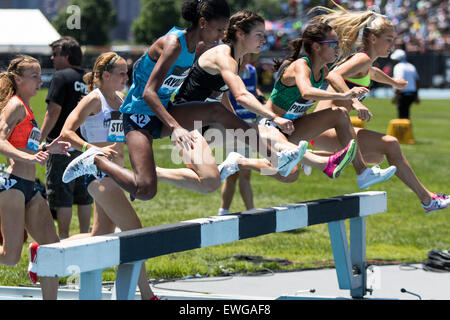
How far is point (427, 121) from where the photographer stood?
27703mm

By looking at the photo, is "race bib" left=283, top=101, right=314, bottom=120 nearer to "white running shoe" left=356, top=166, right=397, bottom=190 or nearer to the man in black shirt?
"white running shoe" left=356, top=166, right=397, bottom=190

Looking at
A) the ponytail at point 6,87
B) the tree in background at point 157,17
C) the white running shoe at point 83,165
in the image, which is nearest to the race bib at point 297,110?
the white running shoe at point 83,165

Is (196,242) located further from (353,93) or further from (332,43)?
(332,43)

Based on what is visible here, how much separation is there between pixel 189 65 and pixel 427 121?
2350 centimetres

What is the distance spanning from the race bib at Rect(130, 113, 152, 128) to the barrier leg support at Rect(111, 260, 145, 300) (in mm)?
1108

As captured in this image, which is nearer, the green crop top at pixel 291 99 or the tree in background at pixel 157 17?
the green crop top at pixel 291 99

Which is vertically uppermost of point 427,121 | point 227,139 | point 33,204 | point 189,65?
point 189,65

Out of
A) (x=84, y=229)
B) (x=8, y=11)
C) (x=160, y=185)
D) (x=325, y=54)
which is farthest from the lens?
(x=8, y=11)

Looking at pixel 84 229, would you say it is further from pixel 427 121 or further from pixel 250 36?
pixel 427 121

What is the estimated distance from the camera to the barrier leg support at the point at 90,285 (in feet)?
14.4

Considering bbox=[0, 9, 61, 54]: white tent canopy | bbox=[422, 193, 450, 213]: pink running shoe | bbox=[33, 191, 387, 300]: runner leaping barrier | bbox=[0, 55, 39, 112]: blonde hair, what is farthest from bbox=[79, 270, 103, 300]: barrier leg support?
bbox=[0, 9, 61, 54]: white tent canopy

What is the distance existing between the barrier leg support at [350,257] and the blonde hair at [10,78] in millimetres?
2838

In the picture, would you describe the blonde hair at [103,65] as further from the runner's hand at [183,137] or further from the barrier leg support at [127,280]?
the barrier leg support at [127,280]

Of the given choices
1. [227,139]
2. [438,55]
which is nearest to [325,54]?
[227,139]
